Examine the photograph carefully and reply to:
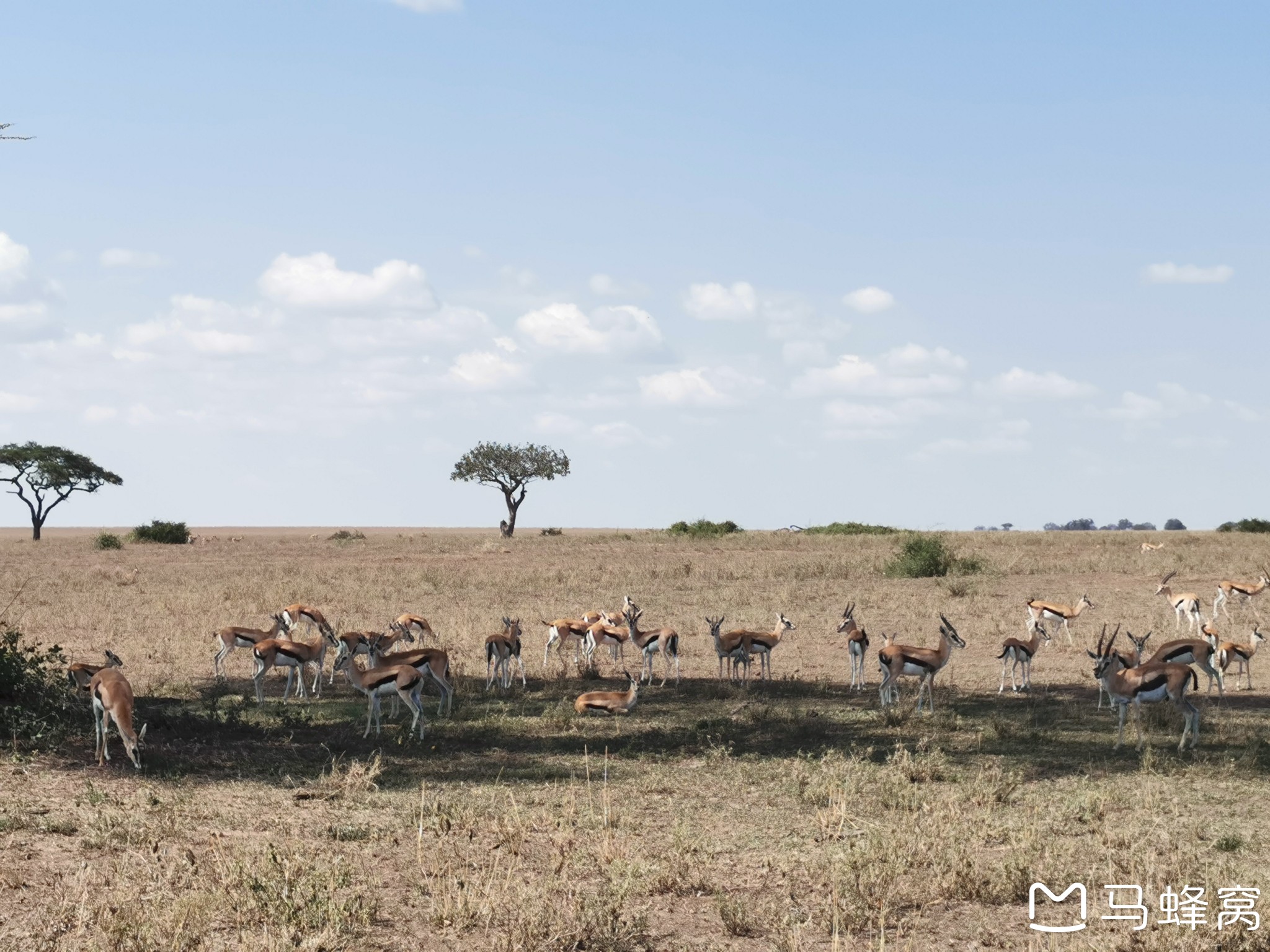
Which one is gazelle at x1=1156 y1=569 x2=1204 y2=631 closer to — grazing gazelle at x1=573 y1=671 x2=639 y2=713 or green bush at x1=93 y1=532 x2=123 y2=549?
grazing gazelle at x1=573 y1=671 x2=639 y2=713

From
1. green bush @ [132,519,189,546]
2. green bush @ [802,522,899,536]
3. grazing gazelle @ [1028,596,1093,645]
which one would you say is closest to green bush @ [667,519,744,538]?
green bush @ [802,522,899,536]

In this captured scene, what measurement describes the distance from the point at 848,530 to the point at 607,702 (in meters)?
50.5

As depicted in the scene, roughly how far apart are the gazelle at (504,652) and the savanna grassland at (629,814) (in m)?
0.33

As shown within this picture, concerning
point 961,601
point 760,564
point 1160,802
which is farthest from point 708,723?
point 760,564

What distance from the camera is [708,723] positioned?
13.9 metres

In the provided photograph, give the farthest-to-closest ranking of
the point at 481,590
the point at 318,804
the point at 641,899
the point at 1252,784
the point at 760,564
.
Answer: the point at 760,564, the point at 481,590, the point at 1252,784, the point at 318,804, the point at 641,899

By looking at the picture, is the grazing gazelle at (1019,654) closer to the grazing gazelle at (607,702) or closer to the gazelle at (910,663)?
the gazelle at (910,663)

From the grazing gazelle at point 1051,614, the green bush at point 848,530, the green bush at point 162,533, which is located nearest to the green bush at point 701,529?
the green bush at point 848,530

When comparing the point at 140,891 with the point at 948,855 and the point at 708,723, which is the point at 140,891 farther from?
the point at 708,723

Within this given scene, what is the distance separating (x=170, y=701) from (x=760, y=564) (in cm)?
2647

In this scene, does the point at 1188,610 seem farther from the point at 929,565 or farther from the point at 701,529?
the point at 701,529

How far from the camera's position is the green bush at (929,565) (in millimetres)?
33000

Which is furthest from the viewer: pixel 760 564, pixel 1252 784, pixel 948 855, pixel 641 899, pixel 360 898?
pixel 760 564

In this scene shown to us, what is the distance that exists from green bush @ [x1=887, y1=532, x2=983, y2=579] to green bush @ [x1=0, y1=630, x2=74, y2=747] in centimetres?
2314
